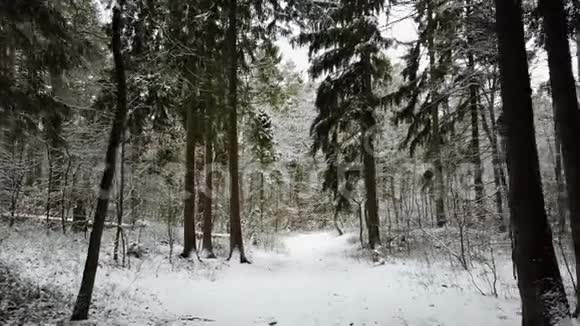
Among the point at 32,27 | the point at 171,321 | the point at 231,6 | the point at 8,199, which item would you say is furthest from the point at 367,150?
Result: the point at 8,199

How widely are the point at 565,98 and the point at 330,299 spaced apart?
16.2ft

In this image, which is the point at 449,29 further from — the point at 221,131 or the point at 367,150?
the point at 221,131

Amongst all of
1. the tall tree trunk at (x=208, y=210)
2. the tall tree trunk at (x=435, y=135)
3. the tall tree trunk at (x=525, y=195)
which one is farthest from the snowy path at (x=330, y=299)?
the tall tree trunk at (x=435, y=135)

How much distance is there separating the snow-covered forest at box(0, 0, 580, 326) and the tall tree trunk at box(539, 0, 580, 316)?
0.06ft

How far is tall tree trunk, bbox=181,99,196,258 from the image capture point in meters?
10.9

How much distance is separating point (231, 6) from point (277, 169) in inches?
455

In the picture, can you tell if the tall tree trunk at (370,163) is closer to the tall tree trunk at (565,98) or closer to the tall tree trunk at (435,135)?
the tall tree trunk at (435,135)

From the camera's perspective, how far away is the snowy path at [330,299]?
526 centimetres

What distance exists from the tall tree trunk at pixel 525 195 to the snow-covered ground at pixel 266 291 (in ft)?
3.16

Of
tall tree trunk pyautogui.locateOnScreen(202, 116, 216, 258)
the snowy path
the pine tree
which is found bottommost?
the snowy path

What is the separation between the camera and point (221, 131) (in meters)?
13.1

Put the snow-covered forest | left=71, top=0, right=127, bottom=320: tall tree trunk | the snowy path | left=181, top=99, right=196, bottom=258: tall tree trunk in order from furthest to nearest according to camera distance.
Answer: left=181, top=99, right=196, bottom=258: tall tree trunk, the snowy path, left=71, top=0, right=127, bottom=320: tall tree trunk, the snow-covered forest

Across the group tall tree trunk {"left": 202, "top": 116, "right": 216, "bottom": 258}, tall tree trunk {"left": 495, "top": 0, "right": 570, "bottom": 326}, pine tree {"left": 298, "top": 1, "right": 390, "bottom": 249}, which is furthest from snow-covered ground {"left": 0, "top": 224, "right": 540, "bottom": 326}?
pine tree {"left": 298, "top": 1, "right": 390, "bottom": 249}

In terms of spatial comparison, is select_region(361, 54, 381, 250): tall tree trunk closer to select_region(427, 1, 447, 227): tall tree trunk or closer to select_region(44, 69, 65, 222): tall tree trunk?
select_region(427, 1, 447, 227): tall tree trunk
